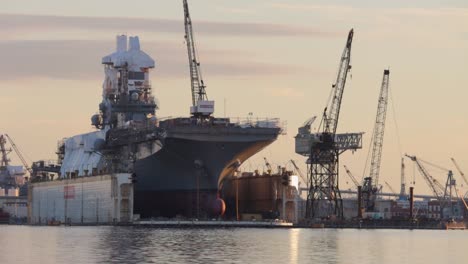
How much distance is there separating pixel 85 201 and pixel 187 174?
23685 millimetres

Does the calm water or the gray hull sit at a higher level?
the gray hull

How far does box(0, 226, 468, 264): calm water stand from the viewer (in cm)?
9200

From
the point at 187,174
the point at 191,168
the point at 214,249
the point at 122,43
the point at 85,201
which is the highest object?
the point at 122,43

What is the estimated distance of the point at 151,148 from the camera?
14862 centimetres

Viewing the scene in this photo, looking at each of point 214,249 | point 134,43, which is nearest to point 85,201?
point 134,43

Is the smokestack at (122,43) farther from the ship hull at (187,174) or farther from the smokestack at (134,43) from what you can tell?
the ship hull at (187,174)

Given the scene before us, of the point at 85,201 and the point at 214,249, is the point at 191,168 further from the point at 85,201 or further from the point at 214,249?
the point at 214,249

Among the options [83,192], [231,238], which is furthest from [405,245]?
[83,192]

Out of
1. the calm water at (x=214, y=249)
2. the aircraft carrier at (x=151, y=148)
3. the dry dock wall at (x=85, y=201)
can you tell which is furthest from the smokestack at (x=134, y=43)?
the calm water at (x=214, y=249)

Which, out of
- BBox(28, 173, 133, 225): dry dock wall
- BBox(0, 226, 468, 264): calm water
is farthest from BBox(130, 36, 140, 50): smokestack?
BBox(0, 226, 468, 264): calm water

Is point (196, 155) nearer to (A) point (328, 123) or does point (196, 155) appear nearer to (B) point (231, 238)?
(B) point (231, 238)

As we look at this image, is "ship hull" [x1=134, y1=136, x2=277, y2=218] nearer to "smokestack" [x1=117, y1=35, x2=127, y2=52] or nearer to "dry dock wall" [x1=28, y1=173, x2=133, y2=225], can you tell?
"dry dock wall" [x1=28, y1=173, x2=133, y2=225]

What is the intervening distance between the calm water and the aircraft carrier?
11.0 meters

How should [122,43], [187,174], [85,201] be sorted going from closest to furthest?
[187,174], [85,201], [122,43]
